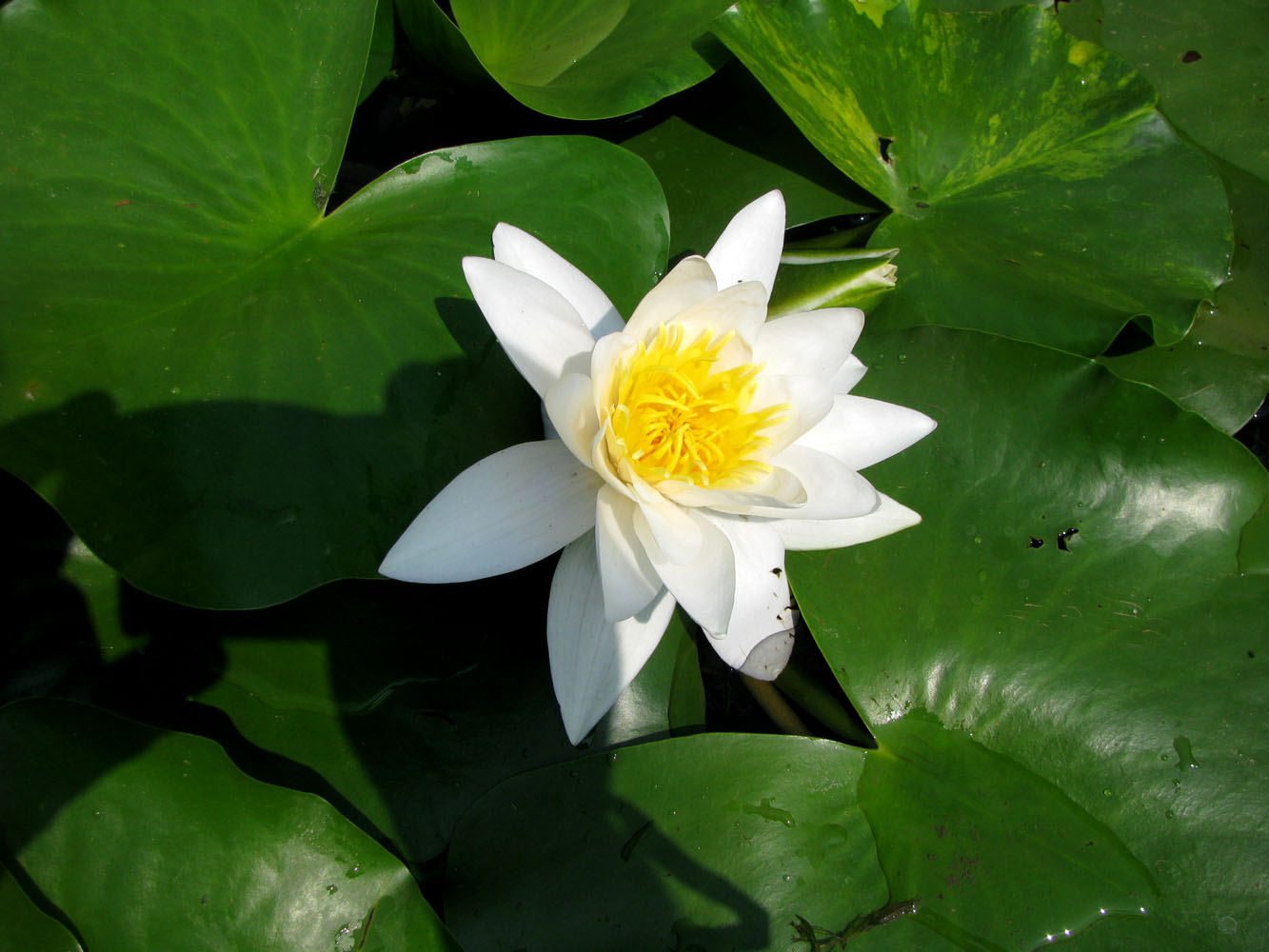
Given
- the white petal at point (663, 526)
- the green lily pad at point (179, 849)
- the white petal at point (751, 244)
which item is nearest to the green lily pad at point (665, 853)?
the green lily pad at point (179, 849)

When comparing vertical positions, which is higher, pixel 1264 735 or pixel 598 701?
pixel 598 701

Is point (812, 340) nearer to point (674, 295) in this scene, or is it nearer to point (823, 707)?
point (674, 295)

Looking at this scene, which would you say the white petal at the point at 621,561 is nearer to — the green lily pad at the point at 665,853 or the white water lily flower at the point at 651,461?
the white water lily flower at the point at 651,461

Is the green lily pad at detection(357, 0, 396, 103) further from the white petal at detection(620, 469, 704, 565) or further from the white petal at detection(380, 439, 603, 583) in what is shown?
the white petal at detection(620, 469, 704, 565)

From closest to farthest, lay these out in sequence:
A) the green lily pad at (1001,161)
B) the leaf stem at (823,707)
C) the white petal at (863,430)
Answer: the white petal at (863,430) < the leaf stem at (823,707) < the green lily pad at (1001,161)

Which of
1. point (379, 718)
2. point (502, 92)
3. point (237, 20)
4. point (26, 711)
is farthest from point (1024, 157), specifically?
point (26, 711)

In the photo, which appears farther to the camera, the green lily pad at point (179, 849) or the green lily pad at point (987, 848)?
the green lily pad at point (987, 848)

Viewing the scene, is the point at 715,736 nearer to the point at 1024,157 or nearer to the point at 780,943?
the point at 780,943
